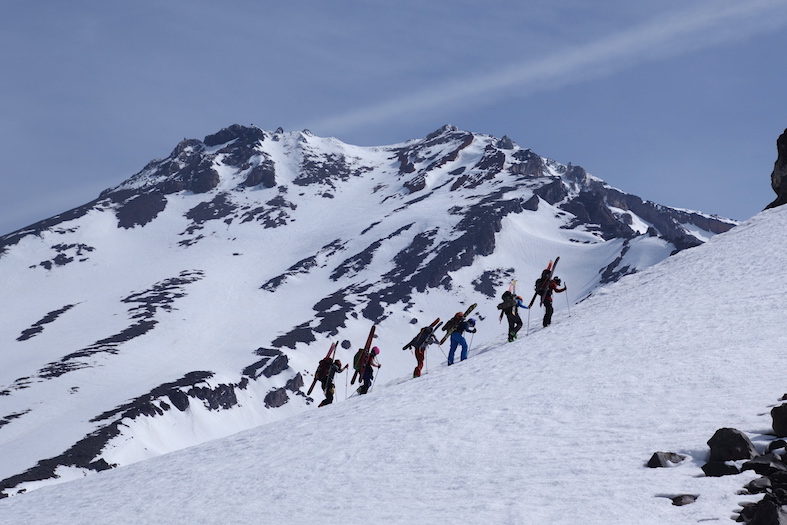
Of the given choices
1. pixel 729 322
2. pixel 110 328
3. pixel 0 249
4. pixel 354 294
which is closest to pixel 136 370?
pixel 110 328

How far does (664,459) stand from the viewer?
33.7 feet

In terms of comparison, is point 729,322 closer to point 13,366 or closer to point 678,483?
point 678,483

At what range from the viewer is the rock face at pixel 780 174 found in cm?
3928

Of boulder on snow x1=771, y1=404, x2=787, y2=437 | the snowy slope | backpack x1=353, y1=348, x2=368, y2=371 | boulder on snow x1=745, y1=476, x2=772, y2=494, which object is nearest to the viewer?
boulder on snow x1=745, y1=476, x2=772, y2=494

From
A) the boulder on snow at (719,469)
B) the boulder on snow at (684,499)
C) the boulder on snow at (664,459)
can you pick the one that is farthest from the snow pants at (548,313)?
the boulder on snow at (684,499)

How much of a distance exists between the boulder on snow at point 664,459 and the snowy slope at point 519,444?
→ 0.38ft

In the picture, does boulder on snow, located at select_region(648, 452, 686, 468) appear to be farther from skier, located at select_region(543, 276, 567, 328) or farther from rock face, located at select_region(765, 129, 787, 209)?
rock face, located at select_region(765, 129, 787, 209)

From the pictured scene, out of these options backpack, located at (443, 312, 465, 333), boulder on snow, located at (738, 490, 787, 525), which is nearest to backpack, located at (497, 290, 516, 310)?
backpack, located at (443, 312, 465, 333)

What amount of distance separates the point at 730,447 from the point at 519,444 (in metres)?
3.93

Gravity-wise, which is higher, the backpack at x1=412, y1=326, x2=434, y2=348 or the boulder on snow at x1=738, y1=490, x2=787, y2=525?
the backpack at x1=412, y1=326, x2=434, y2=348

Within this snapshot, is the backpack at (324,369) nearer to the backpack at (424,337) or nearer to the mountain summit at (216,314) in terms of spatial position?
the backpack at (424,337)

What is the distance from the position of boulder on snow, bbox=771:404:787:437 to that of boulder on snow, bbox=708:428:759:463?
498mm

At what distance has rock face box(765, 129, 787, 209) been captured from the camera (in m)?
39.3

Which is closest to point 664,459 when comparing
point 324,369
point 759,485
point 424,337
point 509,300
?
point 759,485
